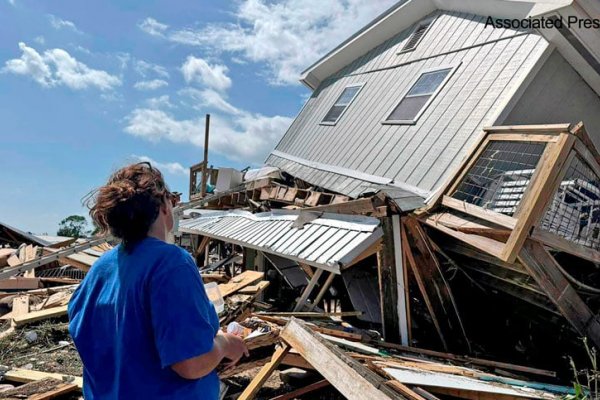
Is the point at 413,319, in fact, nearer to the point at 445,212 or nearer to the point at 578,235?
the point at 445,212

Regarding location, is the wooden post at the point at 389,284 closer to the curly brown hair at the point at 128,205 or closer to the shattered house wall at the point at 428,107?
the shattered house wall at the point at 428,107

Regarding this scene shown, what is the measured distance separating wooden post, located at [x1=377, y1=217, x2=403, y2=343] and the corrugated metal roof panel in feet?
0.49

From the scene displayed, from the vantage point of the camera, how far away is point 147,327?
56.5 inches

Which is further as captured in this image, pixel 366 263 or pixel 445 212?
pixel 366 263

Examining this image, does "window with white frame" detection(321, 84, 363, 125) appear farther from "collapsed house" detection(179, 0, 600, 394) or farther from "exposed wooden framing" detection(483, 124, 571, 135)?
"exposed wooden framing" detection(483, 124, 571, 135)

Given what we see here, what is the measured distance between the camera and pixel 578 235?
13.6 ft

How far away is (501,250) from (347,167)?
171 inches

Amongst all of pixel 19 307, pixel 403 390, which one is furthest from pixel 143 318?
pixel 19 307

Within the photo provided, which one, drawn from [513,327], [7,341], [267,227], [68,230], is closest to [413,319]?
Answer: [513,327]

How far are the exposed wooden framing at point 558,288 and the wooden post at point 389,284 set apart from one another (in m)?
1.54

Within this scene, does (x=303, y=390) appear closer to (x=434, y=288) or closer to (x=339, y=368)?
(x=339, y=368)

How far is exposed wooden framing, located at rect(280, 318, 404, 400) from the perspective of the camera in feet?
9.52

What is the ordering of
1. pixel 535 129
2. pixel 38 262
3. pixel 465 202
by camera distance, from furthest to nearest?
1. pixel 38 262
2. pixel 465 202
3. pixel 535 129

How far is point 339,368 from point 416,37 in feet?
26.6
